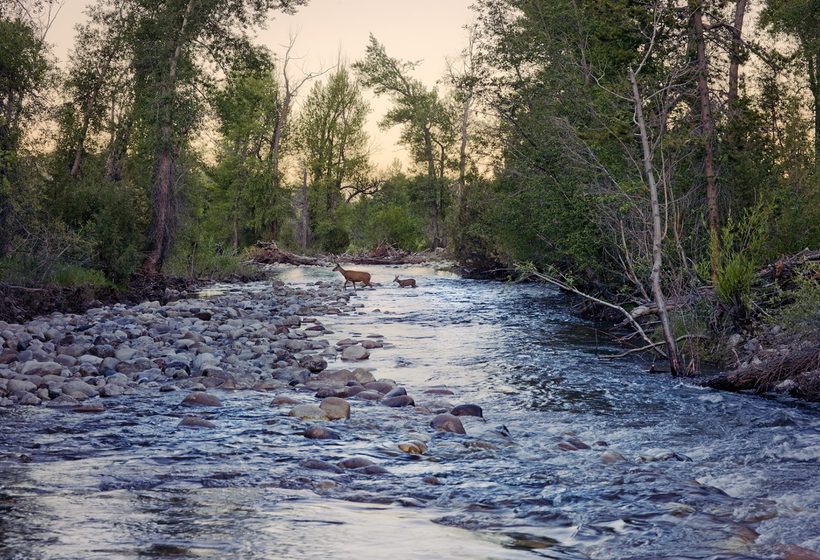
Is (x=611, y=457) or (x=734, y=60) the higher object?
(x=734, y=60)

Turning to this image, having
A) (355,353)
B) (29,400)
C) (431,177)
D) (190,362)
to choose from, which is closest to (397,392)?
(190,362)

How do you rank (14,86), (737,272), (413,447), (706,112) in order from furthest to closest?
(14,86)
(706,112)
(737,272)
(413,447)

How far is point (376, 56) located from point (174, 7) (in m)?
32.4

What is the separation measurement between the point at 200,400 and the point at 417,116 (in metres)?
49.8

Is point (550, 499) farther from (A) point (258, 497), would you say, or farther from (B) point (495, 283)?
(B) point (495, 283)

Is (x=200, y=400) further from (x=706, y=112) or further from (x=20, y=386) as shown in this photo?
Answer: (x=706, y=112)

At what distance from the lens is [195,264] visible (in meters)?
30.2

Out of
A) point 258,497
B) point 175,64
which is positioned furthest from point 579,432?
point 175,64

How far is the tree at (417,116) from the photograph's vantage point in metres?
57.2

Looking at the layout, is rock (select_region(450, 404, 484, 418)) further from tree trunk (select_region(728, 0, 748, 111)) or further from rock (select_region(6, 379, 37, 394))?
tree trunk (select_region(728, 0, 748, 111))

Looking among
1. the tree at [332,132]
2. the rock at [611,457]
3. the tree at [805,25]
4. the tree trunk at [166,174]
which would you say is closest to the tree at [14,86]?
the tree trunk at [166,174]

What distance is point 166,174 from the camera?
86.1ft

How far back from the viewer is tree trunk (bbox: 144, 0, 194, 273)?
2536 centimetres

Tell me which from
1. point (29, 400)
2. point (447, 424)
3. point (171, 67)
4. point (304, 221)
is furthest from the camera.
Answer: point (304, 221)
